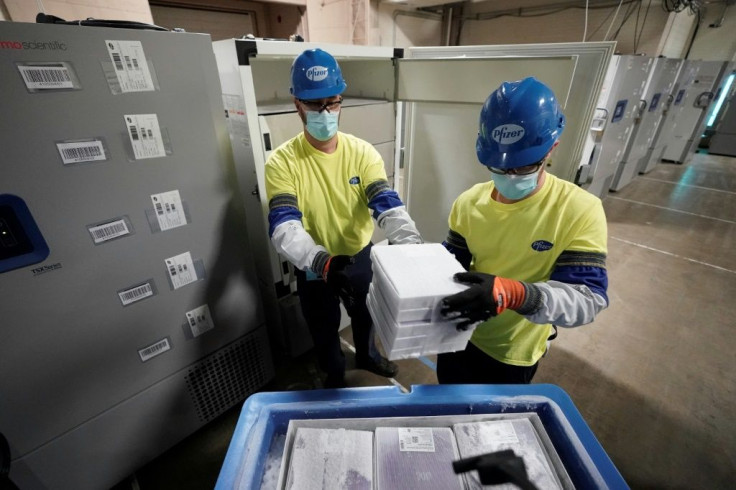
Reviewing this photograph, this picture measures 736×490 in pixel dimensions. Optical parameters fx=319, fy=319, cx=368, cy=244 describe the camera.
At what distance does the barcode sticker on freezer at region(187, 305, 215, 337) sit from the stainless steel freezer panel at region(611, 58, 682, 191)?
5.40 meters

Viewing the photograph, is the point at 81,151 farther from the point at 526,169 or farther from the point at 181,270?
the point at 526,169

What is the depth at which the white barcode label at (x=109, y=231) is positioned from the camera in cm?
112

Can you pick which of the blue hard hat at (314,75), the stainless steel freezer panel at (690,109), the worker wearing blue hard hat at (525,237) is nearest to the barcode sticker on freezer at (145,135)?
the blue hard hat at (314,75)

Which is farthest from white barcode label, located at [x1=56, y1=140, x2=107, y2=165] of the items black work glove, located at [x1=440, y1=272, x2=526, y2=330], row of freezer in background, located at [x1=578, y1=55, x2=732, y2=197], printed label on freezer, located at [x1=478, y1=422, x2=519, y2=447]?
row of freezer in background, located at [x1=578, y1=55, x2=732, y2=197]

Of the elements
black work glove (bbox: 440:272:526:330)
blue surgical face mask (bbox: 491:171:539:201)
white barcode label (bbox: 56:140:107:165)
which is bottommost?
black work glove (bbox: 440:272:526:330)

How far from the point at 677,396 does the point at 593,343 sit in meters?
0.52

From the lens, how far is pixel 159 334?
139 cm

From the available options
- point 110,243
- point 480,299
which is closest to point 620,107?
point 480,299

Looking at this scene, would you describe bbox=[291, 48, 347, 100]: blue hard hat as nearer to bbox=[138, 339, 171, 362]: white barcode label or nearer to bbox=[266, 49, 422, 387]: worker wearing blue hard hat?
bbox=[266, 49, 422, 387]: worker wearing blue hard hat

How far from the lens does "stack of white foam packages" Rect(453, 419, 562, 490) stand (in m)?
0.67

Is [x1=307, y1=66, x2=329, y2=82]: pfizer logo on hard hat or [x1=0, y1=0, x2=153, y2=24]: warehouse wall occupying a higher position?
[x1=0, y1=0, x2=153, y2=24]: warehouse wall

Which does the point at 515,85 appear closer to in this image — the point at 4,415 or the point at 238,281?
the point at 238,281

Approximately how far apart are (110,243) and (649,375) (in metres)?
3.16

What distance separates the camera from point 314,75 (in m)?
1.34
